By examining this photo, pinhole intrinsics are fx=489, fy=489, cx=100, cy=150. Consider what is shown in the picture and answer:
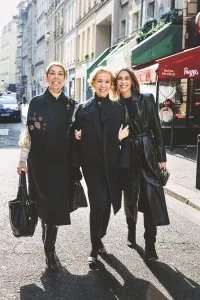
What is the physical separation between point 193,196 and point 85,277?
3749mm

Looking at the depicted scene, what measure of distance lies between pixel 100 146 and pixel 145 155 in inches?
18.6

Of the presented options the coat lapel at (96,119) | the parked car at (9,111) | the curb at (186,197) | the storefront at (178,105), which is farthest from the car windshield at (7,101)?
the coat lapel at (96,119)

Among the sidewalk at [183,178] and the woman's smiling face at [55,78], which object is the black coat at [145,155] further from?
the sidewalk at [183,178]

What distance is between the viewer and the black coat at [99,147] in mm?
4441

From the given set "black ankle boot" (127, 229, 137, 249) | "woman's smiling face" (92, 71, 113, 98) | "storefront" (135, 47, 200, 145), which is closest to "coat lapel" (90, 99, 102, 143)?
"woman's smiling face" (92, 71, 113, 98)

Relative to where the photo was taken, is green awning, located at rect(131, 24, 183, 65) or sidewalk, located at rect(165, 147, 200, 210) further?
green awning, located at rect(131, 24, 183, 65)

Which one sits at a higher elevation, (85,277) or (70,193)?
(70,193)

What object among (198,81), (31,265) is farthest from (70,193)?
(198,81)

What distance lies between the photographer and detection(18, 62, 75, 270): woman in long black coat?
434cm

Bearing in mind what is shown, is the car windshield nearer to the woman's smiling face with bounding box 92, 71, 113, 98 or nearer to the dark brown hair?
the dark brown hair

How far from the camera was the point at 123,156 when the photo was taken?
4.53 meters

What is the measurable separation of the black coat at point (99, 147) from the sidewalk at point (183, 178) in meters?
2.91

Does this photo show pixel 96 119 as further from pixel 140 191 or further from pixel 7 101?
pixel 7 101

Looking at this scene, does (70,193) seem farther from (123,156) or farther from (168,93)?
(168,93)
